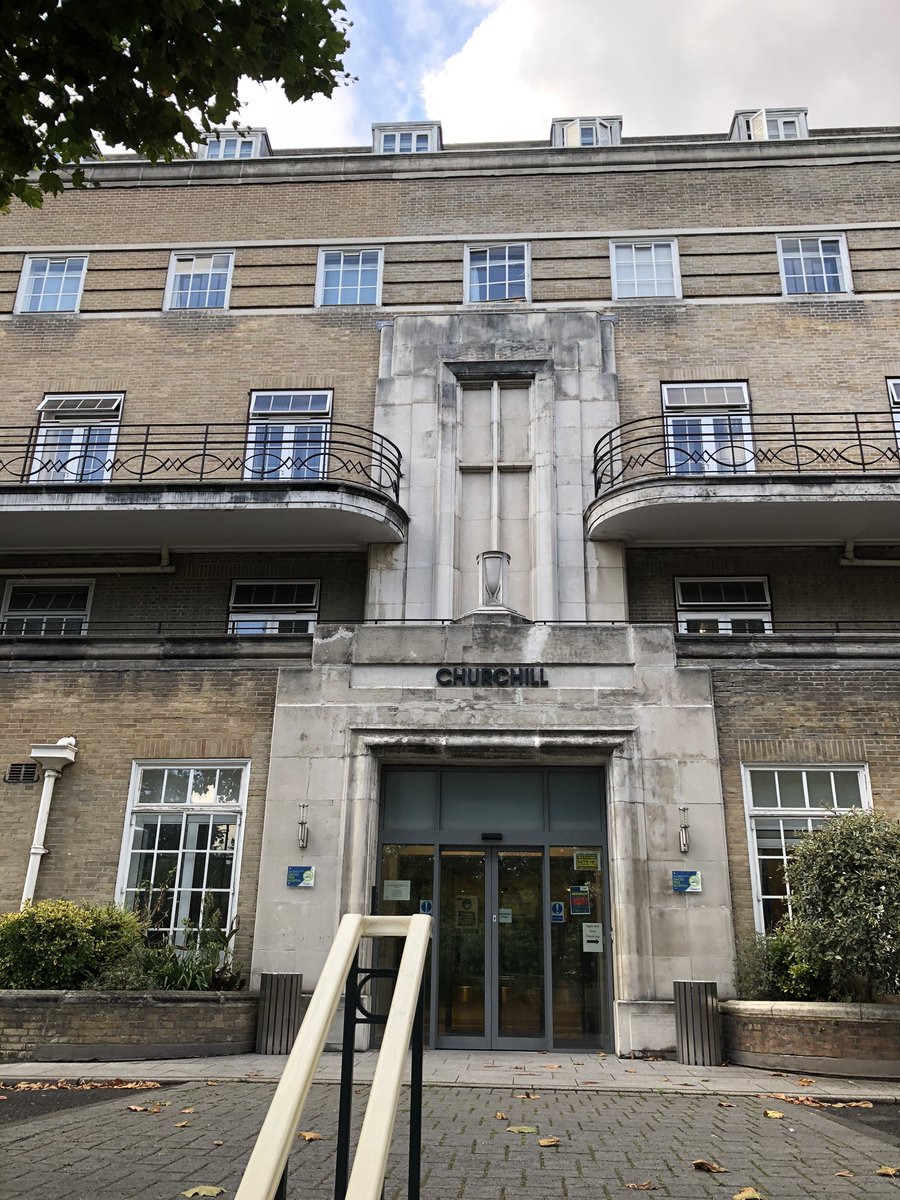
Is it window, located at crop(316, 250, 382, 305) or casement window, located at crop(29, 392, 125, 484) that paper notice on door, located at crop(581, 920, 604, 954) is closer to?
casement window, located at crop(29, 392, 125, 484)

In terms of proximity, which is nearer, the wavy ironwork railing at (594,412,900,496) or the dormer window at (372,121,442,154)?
the wavy ironwork railing at (594,412,900,496)

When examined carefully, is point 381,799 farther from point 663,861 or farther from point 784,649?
point 784,649

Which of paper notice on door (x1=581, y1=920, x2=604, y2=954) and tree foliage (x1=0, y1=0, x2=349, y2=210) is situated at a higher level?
tree foliage (x1=0, y1=0, x2=349, y2=210)

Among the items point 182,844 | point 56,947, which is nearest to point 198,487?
point 182,844

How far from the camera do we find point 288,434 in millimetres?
18328

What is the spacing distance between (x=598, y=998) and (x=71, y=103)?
1098cm

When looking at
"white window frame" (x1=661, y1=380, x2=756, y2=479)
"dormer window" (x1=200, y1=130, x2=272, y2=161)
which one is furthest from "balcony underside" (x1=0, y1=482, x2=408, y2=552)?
"dormer window" (x1=200, y1=130, x2=272, y2=161)

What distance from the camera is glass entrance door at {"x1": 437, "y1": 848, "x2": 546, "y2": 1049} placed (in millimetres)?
11797

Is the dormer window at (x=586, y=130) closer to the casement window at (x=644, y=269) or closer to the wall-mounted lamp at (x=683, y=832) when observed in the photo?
the casement window at (x=644, y=269)

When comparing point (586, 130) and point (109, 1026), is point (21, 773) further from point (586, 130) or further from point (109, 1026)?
point (586, 130)

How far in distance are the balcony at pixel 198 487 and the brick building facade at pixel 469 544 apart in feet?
0.25

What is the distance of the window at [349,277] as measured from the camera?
19.6 meters

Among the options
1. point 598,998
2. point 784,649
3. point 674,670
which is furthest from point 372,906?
point 784,649

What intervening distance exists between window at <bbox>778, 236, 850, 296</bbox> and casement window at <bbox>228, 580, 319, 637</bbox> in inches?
455
